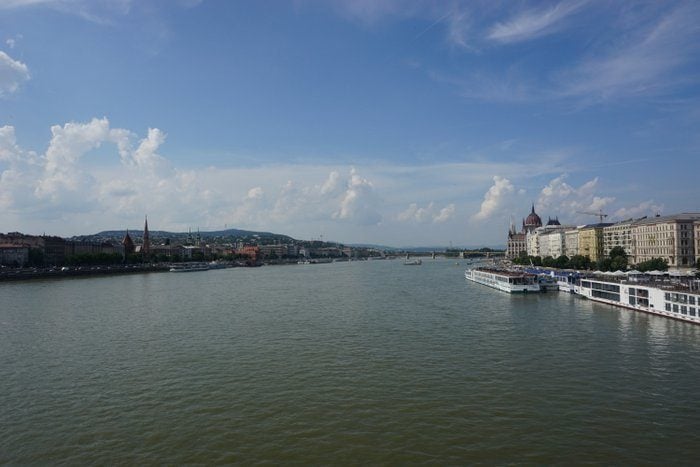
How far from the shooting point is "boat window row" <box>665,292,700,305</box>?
116ft

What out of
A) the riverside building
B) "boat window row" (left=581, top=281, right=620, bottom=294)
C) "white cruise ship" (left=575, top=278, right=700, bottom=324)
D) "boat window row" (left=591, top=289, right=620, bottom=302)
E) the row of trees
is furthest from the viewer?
the riverside building

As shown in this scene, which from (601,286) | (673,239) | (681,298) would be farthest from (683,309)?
(673,239)

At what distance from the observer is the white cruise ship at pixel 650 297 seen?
117ft

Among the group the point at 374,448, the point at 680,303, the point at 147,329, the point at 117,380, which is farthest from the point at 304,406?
the point at 680,303

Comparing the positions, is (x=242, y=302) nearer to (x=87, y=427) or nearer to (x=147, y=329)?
(x=147, y=329)

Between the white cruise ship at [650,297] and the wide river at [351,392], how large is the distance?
148 centimetres

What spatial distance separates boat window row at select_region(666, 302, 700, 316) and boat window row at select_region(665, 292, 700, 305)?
380mm

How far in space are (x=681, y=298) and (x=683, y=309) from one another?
0.94 meters

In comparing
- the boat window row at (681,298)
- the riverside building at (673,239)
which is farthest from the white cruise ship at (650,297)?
the riverside building at (673,239)

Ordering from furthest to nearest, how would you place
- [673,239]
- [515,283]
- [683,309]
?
1. [673,239]
2. [515,283]
3. [683,309]

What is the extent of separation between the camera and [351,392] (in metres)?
19.3

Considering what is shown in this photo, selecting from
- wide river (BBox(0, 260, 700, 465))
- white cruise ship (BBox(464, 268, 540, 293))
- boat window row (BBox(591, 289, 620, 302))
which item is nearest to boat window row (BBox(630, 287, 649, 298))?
boat window row (BBox(591, 289, 620, 302))

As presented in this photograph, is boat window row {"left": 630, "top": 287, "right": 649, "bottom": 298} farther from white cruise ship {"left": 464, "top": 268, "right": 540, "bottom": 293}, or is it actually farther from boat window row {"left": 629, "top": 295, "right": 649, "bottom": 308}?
white cruise ship {"left": 464, "top": 268, "right": 540, "bottom": 293}

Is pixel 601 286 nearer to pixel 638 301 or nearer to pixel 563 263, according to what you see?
pixel 638 301
